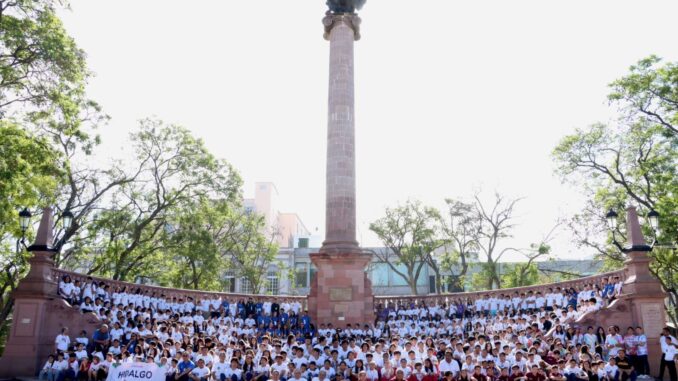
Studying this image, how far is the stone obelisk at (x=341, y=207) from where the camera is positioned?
999 inches

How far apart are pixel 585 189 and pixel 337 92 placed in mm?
18421

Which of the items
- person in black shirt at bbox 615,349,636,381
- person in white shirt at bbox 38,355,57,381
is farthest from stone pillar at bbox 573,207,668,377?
person in white shirt at bbox 38,355,57,381

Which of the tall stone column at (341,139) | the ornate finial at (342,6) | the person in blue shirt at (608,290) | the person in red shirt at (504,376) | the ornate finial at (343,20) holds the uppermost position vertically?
the ornate finial at (342,6)

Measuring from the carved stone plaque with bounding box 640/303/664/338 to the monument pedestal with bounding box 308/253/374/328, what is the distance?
11.3 meters

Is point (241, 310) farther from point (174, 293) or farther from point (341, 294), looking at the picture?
point (341, 294)

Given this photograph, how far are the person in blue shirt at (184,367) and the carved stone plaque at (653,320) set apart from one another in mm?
15506

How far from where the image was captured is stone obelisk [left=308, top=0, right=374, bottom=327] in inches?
999

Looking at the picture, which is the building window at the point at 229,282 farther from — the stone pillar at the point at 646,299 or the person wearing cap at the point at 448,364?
the stone pillar at the point at 646,299

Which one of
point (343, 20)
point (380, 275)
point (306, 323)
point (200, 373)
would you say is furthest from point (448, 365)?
point (380, 275)

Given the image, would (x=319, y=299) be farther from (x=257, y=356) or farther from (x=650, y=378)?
(x=650, y=378)

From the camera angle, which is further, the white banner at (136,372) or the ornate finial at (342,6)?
the ornate finial at (342,6)

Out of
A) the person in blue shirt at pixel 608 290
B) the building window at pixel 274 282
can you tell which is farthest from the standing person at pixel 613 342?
the building window at pixel 274 282

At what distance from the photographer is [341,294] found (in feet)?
83.1

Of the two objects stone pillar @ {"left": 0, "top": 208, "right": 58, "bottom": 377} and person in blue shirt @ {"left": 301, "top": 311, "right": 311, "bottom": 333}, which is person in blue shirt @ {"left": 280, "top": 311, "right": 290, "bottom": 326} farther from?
stone pillar @ {"left": 0, "top": 208, "right": 58, "bottom": 377}
